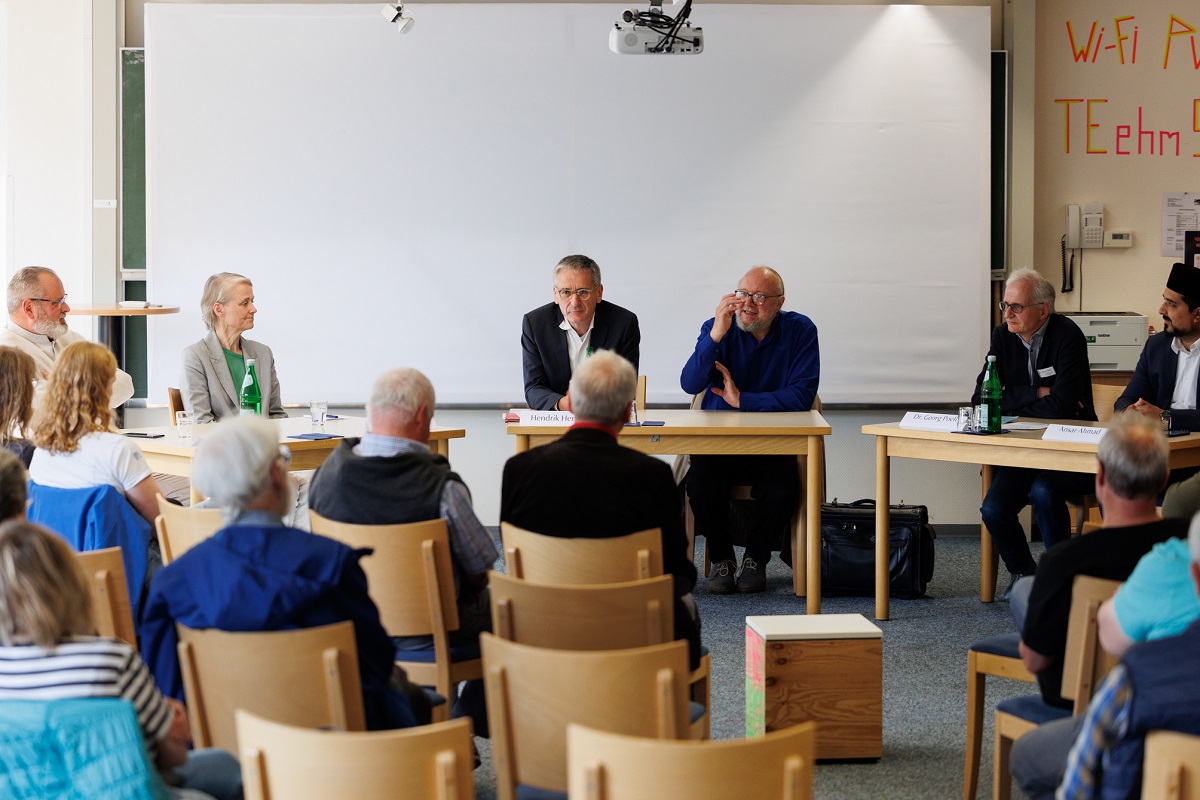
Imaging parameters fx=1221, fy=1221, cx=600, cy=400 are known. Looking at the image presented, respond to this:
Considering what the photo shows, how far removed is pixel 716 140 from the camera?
6355mm

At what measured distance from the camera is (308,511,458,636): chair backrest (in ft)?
9.36

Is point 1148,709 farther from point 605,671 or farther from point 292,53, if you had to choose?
point 292,53

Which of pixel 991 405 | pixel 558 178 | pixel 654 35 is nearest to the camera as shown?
pixel 991 405

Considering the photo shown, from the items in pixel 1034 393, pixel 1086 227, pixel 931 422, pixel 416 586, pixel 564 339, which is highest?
pixel 1086 227

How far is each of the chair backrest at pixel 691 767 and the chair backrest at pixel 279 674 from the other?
2.15ft

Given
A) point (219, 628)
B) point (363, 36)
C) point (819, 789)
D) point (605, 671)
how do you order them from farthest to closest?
point (363, 36) → point (819, 789) → point (219, 628) → point (605, 671)

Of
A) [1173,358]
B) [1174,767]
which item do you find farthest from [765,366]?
[1174,767]

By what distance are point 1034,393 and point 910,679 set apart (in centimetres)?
174

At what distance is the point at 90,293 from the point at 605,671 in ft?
17.4

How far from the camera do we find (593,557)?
9.30 ft

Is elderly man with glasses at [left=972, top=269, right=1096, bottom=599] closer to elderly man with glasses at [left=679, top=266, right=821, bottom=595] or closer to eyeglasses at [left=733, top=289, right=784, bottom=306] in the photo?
elderly man with glasses at [left=679, top=266, right=821, bottom=595]

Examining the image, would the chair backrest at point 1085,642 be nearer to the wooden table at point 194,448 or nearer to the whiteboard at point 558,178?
the wooden table at point 194,448

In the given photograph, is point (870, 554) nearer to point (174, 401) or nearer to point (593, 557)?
point (593, 557)

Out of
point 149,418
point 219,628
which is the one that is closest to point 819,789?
point 219,628
